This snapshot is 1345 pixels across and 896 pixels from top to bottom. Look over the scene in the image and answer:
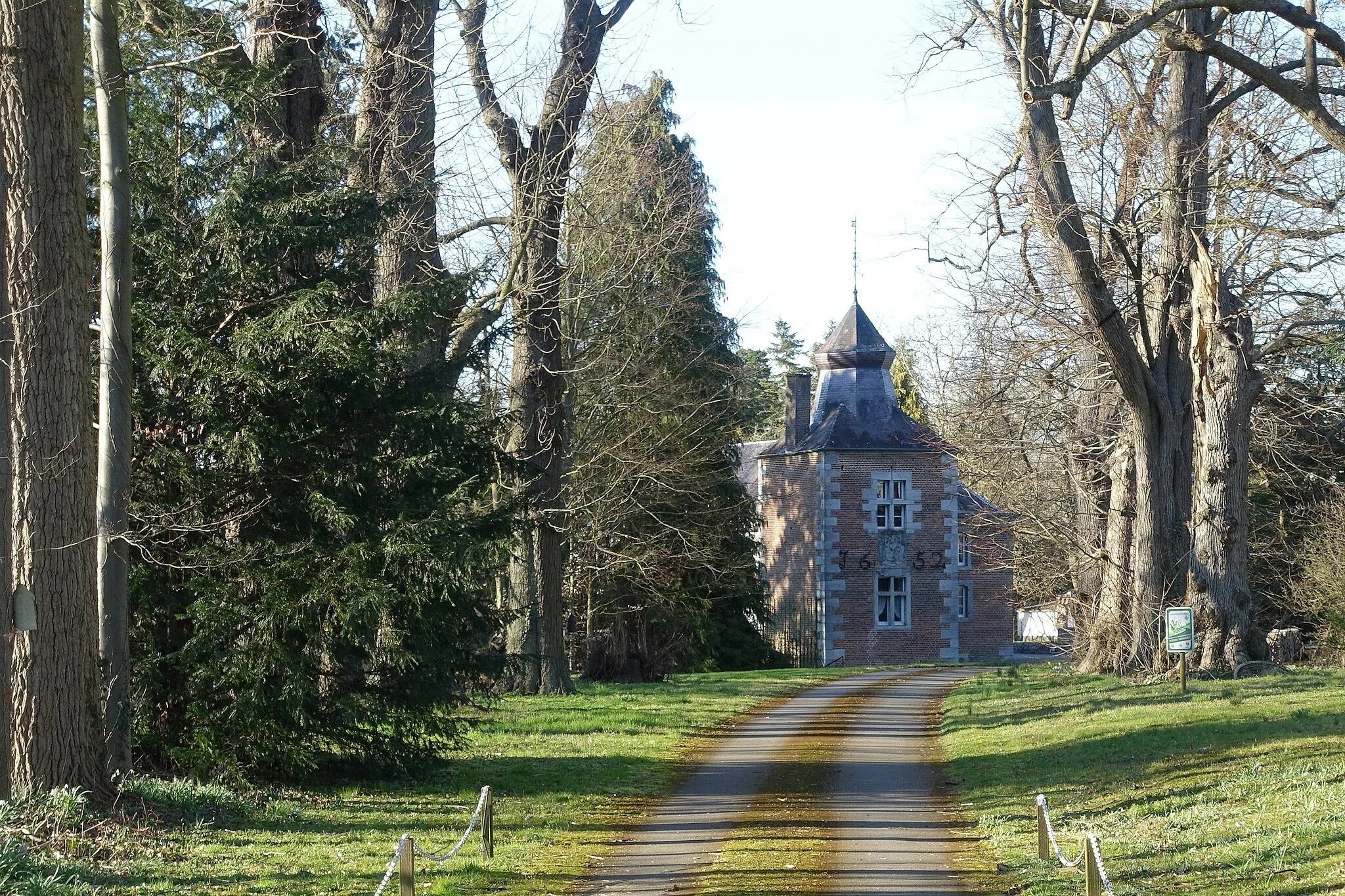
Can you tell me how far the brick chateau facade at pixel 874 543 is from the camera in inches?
1966

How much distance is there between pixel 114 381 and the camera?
12.3m

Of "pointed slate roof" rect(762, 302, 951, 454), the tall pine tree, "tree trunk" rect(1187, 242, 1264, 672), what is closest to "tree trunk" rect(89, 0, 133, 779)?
the tall pine tree

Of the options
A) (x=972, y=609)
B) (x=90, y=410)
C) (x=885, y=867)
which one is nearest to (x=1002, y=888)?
(x=885, y=867)

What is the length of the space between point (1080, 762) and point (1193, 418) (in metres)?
9.64

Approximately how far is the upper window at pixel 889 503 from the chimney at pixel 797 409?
398cm

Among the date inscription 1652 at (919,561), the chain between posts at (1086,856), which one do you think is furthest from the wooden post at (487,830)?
the date inscription 1652 at (919,561)

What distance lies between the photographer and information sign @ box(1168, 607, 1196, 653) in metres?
18.9

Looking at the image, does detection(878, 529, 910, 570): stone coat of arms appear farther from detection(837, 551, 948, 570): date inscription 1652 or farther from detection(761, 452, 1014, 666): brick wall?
detection(837, 551, 948, 570): date inscription 1652

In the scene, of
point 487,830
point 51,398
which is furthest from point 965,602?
point 51,398

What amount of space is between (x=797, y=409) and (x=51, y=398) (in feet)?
140

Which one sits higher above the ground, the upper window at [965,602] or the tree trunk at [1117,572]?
the tree trunk at [1117,572]

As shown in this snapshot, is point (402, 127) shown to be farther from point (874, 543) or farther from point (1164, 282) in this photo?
point (874, 543)

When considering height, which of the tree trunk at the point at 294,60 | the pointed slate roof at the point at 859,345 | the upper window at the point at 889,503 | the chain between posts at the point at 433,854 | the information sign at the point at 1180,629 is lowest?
the chain between posts at the point at 433,854

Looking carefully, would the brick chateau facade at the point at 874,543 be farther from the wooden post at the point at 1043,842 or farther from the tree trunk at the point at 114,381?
the wooden post at the point at 1043,842
